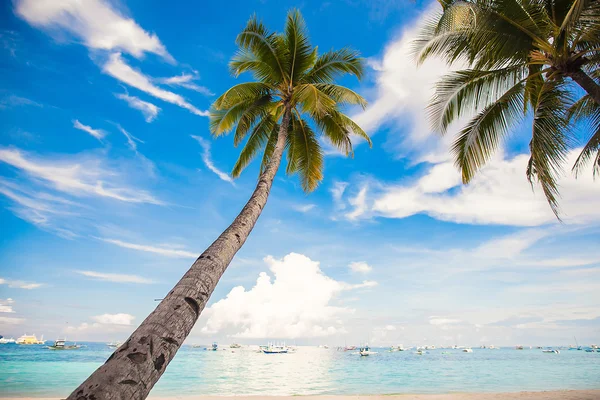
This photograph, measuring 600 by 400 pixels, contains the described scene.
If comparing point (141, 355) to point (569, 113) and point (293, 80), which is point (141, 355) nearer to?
point (293, 80)

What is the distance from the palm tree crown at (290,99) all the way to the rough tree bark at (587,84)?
4970 mm

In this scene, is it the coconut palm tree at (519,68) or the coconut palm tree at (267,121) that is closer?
the coconut palm tree at (267,121)

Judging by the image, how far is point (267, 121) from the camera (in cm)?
1125

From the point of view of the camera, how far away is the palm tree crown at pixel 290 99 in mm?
9078

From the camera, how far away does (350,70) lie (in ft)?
34.0

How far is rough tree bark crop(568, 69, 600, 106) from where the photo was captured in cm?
584

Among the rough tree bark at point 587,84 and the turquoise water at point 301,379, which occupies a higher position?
the rough tree bark at point 587,84

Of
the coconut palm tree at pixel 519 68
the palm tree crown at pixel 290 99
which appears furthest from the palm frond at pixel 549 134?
the palm tree crown at pixel 290 99

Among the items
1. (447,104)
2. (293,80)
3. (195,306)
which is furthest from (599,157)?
(195,306)

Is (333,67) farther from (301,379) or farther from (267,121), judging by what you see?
(301,379)

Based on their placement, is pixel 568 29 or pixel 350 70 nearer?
pixel 568 29

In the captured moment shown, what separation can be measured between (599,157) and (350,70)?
744 centimetres

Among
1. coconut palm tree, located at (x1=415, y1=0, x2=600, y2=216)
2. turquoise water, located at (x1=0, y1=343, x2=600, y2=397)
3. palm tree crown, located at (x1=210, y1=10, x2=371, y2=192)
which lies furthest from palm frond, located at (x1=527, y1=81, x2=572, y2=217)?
turquoise water, located at (x1=0, y1=343, x2=600, y2=397)

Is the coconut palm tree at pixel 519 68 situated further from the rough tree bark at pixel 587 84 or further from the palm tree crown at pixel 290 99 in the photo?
the palm tree crown at pixel 290 99
